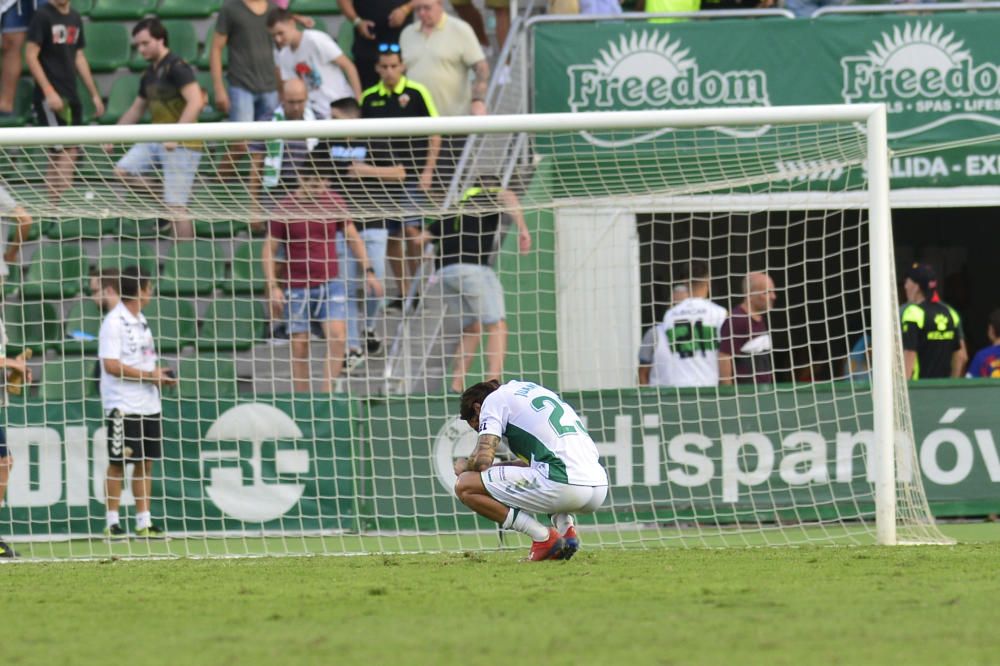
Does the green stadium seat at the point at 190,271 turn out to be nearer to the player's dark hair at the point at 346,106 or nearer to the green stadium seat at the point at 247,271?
the green stadium seat at the point at 247,271

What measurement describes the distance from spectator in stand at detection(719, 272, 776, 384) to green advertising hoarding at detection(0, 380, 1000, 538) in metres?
0.36

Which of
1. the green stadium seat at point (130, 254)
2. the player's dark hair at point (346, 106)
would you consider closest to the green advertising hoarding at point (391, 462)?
the green stadium seat at point (130, 254)

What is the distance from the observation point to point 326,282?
514 inches

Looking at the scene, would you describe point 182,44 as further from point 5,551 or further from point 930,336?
point 930,336

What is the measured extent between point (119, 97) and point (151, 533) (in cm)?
586

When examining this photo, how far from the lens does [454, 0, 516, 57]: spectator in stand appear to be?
52.9ft

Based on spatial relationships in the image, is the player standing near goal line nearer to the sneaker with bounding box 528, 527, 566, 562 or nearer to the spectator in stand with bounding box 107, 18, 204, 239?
the sneaker with bounding box 528, 527, 566, 562

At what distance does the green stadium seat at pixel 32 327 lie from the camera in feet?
46.6

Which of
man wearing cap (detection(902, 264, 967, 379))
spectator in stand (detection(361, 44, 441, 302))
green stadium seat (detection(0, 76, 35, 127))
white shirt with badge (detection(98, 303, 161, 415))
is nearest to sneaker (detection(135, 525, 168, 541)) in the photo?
white shirt with badge (detection(98, 303, 161, 415))

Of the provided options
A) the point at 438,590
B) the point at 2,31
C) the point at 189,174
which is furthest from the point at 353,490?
the point at 2,31

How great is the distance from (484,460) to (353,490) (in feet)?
14.3

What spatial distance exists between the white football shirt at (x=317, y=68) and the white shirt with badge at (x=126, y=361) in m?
3.40

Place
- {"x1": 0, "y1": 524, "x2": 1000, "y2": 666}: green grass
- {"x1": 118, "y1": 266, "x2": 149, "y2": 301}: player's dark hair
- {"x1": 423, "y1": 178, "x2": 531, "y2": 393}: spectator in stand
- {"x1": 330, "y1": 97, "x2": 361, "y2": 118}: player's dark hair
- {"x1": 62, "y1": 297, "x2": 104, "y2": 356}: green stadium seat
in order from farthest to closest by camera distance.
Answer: {"x1": 62, "y1": 297, "x2": 104, "y2": 356}: green stadium seat
{"x1": 330, "y1": 97, "x2": 361, "y2": 118}: player's dark hair
{"x1": 423, "y1": 178, "x2": 531, "y2": 393}: spectator in stand
{"x1": 118, "y1": 266, "x2": 149, "y2": 301}: player's dark hair
{"x1": 0, "y1": 524, "x2": 1000, "y2": 666}: green grass

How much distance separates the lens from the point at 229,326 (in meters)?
14.0
